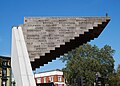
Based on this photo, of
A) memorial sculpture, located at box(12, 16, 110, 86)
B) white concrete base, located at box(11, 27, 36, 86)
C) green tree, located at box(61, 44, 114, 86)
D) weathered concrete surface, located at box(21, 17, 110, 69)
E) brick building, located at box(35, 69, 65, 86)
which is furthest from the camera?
brick building, located at box(35, 69, 65, 86)

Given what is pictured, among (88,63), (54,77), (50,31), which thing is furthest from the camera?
(54,77)

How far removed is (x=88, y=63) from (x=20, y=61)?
200 feet

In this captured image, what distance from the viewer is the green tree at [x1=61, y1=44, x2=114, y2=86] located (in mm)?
80375

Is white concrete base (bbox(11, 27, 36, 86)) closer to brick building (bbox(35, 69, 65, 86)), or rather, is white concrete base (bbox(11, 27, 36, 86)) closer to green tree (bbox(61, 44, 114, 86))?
green tree (bbox(61, 44, 114, 86))

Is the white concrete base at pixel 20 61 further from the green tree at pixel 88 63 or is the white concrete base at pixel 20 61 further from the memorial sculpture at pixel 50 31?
the green tree at pixel 88 63

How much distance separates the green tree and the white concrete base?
5821 centimetres

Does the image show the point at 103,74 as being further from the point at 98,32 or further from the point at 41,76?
the point at 98,32

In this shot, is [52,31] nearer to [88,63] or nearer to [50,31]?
[50,31]

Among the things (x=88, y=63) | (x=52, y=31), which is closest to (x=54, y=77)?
(x=88, y=63)

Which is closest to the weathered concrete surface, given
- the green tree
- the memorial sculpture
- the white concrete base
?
the memorial sculpture

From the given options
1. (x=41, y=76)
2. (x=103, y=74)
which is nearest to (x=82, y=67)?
(x=103, y=74)

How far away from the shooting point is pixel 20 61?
21500 millimetres

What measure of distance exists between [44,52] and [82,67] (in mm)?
57541

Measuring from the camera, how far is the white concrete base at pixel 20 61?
20.5m
